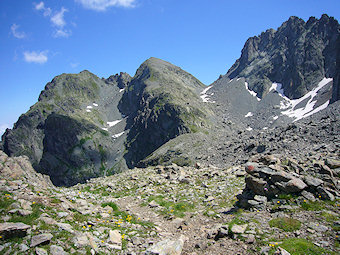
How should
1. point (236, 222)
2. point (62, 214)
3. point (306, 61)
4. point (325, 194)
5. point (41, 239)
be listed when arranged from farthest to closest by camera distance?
1. point (306, 61)
2. point (325, 194)
3. point (236, 222)
4. point (62, 214)
5. point (41, 239)

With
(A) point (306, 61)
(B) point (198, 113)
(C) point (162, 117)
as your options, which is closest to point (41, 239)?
(B) point (198, 113)

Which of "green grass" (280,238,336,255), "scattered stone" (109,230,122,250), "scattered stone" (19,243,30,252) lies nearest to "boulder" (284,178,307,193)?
"green grass" (280,238,336,255)

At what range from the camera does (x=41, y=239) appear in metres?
8.64

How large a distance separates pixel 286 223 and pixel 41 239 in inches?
493

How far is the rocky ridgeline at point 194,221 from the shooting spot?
9.35m

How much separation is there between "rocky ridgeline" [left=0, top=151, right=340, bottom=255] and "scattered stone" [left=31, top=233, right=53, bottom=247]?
0.04 metres

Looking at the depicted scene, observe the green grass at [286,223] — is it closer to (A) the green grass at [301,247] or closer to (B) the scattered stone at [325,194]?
(A) the green grass at [301,247]

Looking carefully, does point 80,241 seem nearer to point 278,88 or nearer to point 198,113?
point 198,113

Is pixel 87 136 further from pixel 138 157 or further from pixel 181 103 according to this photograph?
pixel 181 103

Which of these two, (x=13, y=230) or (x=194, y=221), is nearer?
(x=13, y=230)

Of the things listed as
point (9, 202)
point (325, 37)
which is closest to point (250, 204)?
point (9, 202)

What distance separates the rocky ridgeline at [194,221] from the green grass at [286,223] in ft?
0.16

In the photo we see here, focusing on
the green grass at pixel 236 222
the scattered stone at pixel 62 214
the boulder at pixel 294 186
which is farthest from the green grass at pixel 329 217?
the scattered stone at pixel 62 214

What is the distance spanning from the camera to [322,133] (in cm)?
3991
